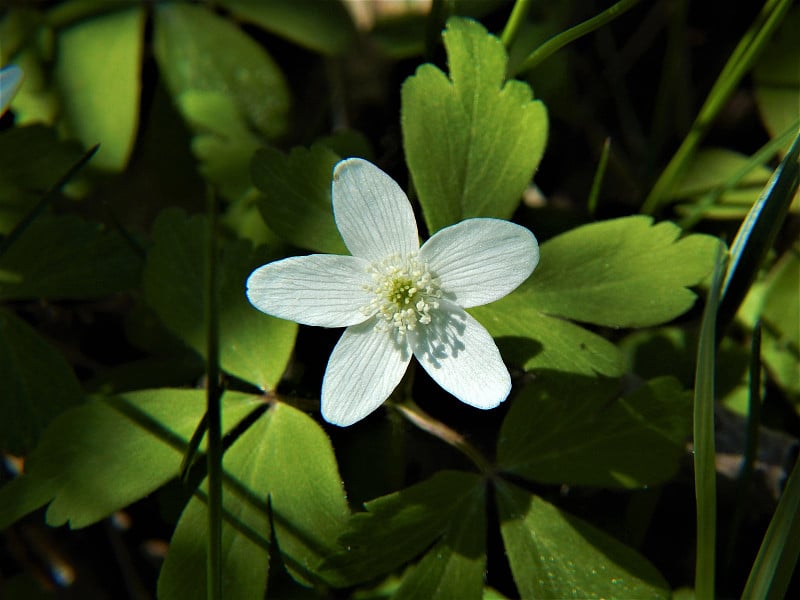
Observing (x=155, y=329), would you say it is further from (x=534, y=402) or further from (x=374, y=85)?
(x=374, y=85)

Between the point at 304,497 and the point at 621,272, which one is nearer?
the point at 304,497

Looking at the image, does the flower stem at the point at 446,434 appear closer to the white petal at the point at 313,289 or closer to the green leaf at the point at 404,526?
the green leaf at the point at 404,526

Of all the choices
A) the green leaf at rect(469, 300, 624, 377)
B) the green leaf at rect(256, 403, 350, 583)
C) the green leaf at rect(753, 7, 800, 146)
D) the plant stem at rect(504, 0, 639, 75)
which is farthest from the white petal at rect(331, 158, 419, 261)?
the green leaf at rect(753, 7, 800, 146)

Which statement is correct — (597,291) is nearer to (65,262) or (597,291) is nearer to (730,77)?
(730,77)

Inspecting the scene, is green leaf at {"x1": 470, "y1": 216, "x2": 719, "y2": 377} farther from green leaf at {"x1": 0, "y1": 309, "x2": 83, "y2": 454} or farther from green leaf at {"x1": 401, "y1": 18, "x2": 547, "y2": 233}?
green leaf at {"x1": 0, "y1": 309, "x2": 83, "y2": 454}

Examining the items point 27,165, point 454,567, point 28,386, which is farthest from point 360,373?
point 27,165

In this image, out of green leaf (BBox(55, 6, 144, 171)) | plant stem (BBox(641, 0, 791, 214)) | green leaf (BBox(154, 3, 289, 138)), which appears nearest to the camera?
plant stem (BBox(641, 0, 791, 214))
